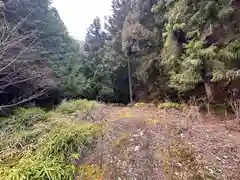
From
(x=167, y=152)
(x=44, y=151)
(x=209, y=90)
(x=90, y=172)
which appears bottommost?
(x=90, y=172)

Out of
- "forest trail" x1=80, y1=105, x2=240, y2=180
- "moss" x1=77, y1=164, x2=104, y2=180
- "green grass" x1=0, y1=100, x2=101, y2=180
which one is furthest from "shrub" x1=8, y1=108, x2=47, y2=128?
"moss" x1=77, y1=164, x2=104, y2=180

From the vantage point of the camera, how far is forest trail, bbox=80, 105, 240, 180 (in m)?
3.37

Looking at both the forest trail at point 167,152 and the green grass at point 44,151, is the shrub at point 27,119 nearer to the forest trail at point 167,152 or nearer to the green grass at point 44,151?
the green grass at point 44,151

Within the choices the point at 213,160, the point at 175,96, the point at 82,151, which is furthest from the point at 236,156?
the point at 175,96

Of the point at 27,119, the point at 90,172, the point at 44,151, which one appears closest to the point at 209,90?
the point at 90,172

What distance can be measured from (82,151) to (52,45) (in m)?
9.46

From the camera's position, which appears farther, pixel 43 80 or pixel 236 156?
pixel 43 80

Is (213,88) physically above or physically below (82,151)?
above

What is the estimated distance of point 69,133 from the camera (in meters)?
4.31

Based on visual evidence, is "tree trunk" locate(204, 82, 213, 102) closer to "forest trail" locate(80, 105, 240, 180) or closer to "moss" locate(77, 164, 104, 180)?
"forest trail" locate(80, 105, 240, 180)

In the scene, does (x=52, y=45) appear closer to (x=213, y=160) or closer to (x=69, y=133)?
(x=69, y=133)

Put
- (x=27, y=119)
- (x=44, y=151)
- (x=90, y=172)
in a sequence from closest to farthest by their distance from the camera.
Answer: (x=90, y=172)
(x=44, y=151)
(x=27, y=119)

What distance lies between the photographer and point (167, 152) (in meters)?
3.92

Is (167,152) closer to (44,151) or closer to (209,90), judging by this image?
(44,151)
